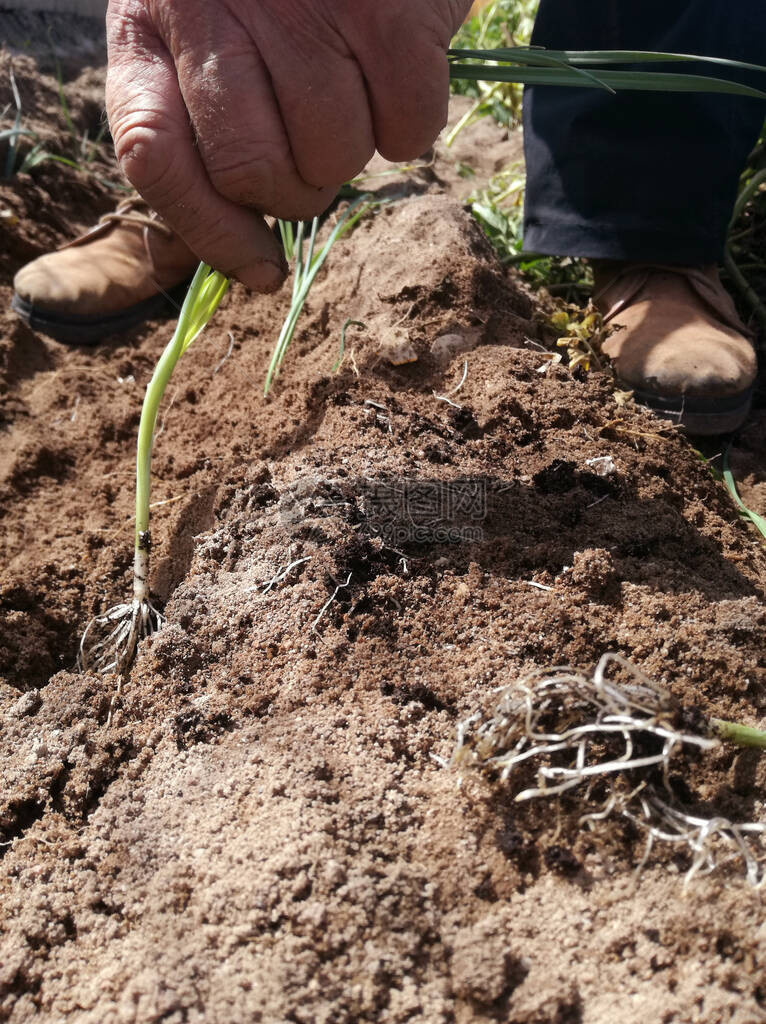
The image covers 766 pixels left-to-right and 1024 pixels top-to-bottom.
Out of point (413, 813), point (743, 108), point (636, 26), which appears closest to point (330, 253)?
point (636, 26)

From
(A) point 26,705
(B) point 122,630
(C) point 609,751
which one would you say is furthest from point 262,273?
(C) point 609,751

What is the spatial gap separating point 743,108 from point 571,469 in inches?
39.9

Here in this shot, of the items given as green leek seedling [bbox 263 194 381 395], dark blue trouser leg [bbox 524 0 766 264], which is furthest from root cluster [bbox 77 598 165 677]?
dark blue trouser leg [bbox 524 0 766 264]

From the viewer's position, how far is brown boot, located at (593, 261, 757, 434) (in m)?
1.61

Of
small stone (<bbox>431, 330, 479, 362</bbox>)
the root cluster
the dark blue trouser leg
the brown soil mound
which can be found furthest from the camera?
the dark blue trouser leg

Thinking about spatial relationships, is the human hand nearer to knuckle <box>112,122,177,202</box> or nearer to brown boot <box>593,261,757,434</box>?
knuckle <box>112,122,177,202</box>

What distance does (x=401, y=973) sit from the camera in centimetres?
80

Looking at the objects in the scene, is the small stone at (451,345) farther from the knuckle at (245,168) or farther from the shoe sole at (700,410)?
the knuckle at (245,168)

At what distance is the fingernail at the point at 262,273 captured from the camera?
1257mm

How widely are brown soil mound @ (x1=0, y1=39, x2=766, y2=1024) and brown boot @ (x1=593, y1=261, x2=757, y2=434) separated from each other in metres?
0.12

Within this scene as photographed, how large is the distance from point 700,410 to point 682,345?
143mm

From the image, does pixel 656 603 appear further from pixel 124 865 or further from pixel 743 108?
pixel 743 108

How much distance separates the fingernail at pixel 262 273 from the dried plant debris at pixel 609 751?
74 centimetres

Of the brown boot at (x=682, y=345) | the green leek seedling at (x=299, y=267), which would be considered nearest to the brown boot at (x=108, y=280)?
the green leek seedling at (x=299, y=267)
